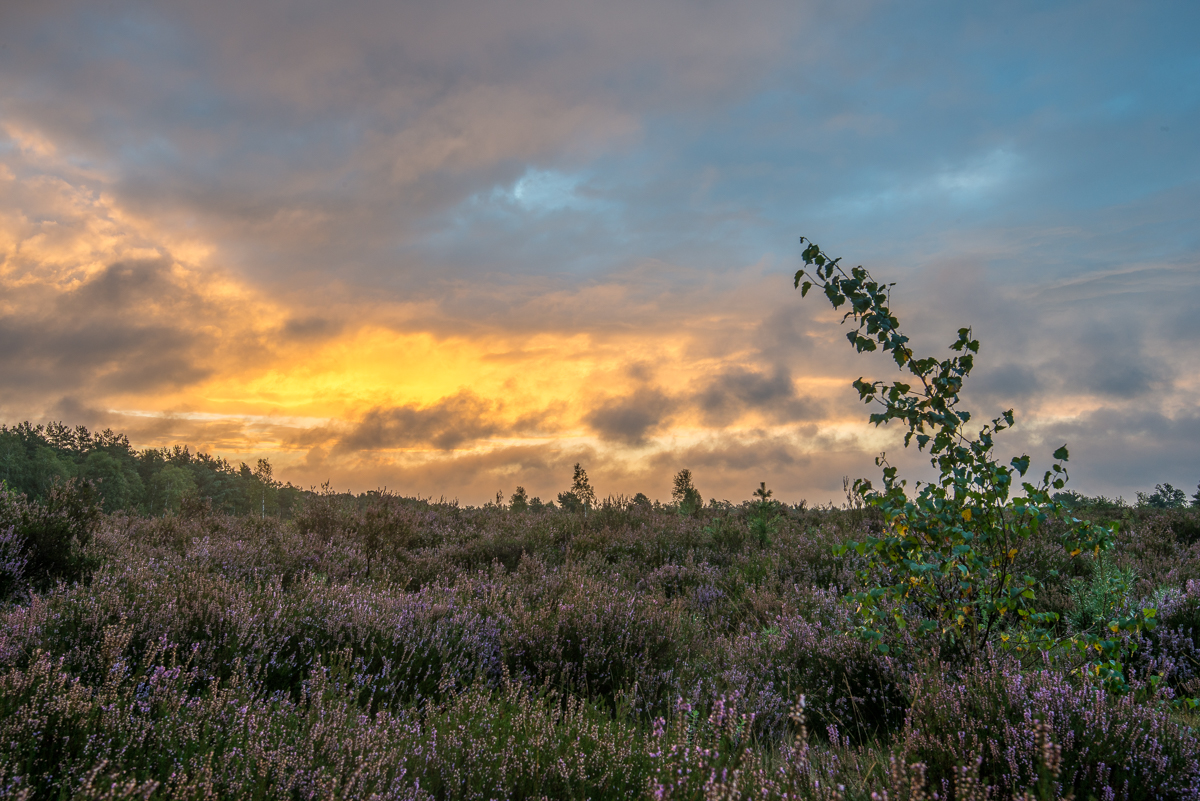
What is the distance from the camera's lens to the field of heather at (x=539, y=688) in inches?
87.4

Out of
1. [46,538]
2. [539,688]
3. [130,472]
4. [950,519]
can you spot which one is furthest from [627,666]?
[130,472]

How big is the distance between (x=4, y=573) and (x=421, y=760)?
518 centimetres

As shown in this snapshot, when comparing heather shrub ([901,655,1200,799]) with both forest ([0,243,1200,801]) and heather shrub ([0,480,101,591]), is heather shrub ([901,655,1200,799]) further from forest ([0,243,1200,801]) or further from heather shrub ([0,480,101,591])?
heather shrub ([0,480,101,591])

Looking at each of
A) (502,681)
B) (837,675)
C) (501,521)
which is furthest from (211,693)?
(501,521)

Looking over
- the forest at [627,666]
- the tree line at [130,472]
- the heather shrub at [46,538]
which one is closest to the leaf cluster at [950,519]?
the forest at [627,666]

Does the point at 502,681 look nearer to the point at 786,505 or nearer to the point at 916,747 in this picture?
the point at 916,747

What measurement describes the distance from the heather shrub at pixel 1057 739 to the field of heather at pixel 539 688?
12mm

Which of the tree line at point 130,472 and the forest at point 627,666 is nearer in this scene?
the forest at point 627,666

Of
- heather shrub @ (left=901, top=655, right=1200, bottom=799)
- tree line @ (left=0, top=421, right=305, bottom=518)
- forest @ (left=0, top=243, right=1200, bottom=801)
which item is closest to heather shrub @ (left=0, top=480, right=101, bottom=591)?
forest @ (left=0, top=243, right=1200, bottom=801)

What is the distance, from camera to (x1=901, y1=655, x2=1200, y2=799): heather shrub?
2.27m

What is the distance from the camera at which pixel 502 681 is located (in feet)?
12.6

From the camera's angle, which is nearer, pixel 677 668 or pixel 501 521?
pixel 677 668

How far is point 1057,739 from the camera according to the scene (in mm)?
2430

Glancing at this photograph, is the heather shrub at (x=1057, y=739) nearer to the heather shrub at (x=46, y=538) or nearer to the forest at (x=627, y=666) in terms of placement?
the forest at (x=627, y=666)
